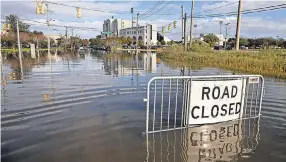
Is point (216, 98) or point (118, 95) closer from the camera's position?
point (216, 98)

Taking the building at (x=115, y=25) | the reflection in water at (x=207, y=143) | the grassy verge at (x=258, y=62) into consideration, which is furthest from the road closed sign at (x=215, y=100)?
the building at (x=115, y=25)

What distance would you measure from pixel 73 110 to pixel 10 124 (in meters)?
1.86

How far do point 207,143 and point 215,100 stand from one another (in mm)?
1107

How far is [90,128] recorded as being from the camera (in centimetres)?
582

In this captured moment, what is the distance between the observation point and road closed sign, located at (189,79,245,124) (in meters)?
5.35

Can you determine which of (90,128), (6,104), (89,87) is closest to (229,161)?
(90,128)

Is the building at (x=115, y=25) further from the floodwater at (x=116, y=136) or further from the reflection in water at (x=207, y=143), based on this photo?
the reflection in water at (x=207, y=143)

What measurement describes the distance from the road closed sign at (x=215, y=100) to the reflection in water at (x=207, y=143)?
0.88 feet

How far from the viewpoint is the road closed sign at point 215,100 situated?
5.35 meters

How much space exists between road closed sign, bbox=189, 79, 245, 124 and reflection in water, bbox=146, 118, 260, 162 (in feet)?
0.88

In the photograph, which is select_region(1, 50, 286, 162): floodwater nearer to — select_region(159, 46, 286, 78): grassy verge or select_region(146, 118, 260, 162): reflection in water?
select_region(146, 118, 260, 162): reflection in water

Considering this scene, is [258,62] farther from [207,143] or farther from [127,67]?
[207,143]

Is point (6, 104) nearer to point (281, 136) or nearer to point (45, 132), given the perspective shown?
point (45, 132)

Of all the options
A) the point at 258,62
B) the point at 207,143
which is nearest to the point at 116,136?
the point at 207,143
